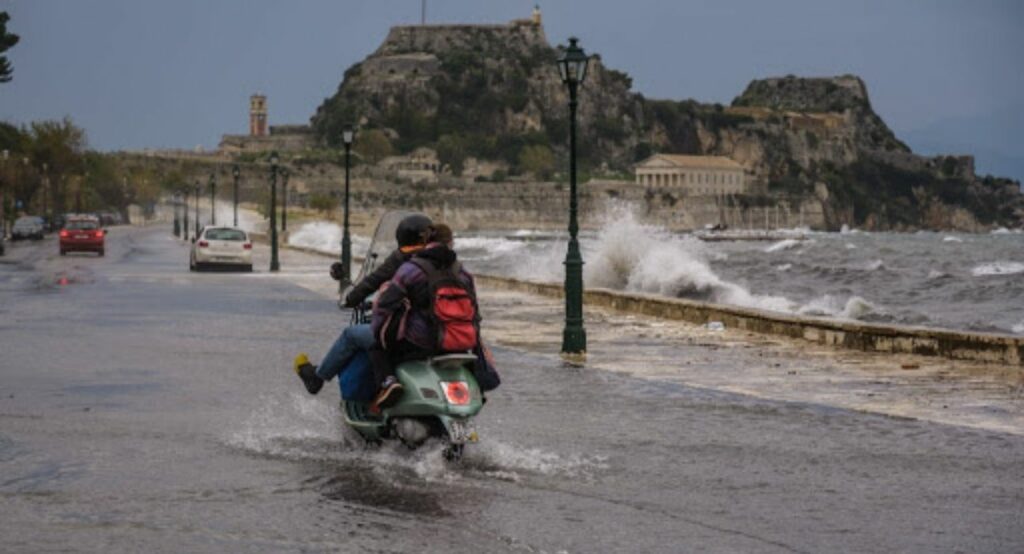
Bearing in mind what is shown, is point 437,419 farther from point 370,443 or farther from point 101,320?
point 101,320

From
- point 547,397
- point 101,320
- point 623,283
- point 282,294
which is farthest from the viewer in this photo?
point 623,283

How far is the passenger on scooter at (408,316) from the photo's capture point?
9.41 meters

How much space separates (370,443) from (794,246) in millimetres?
111848

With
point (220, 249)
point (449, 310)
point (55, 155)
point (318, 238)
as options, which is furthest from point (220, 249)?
point (55, 155)

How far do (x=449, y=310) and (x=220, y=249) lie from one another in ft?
118

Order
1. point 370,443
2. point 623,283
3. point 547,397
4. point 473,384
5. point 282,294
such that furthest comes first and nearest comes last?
point 623,283
point 282,294
point 547,397
point 370,443
point 473,384

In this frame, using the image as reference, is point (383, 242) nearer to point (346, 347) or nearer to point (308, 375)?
point (308, 375)

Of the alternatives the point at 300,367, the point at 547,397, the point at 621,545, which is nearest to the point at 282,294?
the point at 547,397

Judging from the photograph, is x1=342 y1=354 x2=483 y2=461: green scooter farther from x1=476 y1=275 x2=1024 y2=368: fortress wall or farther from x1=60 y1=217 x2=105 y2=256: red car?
x1=60 y1=217 x2=105 y2=256: red car

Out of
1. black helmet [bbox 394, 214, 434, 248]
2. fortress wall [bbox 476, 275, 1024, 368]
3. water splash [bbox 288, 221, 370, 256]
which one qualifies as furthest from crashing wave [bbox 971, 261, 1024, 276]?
black helmet [bbox 394, 214, 434, 248]

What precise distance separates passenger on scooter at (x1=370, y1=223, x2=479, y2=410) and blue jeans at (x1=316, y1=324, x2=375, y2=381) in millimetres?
118

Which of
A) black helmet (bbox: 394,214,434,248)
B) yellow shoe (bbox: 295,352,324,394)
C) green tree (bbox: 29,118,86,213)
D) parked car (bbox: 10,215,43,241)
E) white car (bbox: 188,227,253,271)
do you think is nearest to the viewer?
black helmet (bbox: 394,214,434,248)

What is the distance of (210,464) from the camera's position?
977 cm

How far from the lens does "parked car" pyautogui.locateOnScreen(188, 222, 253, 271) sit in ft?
146
